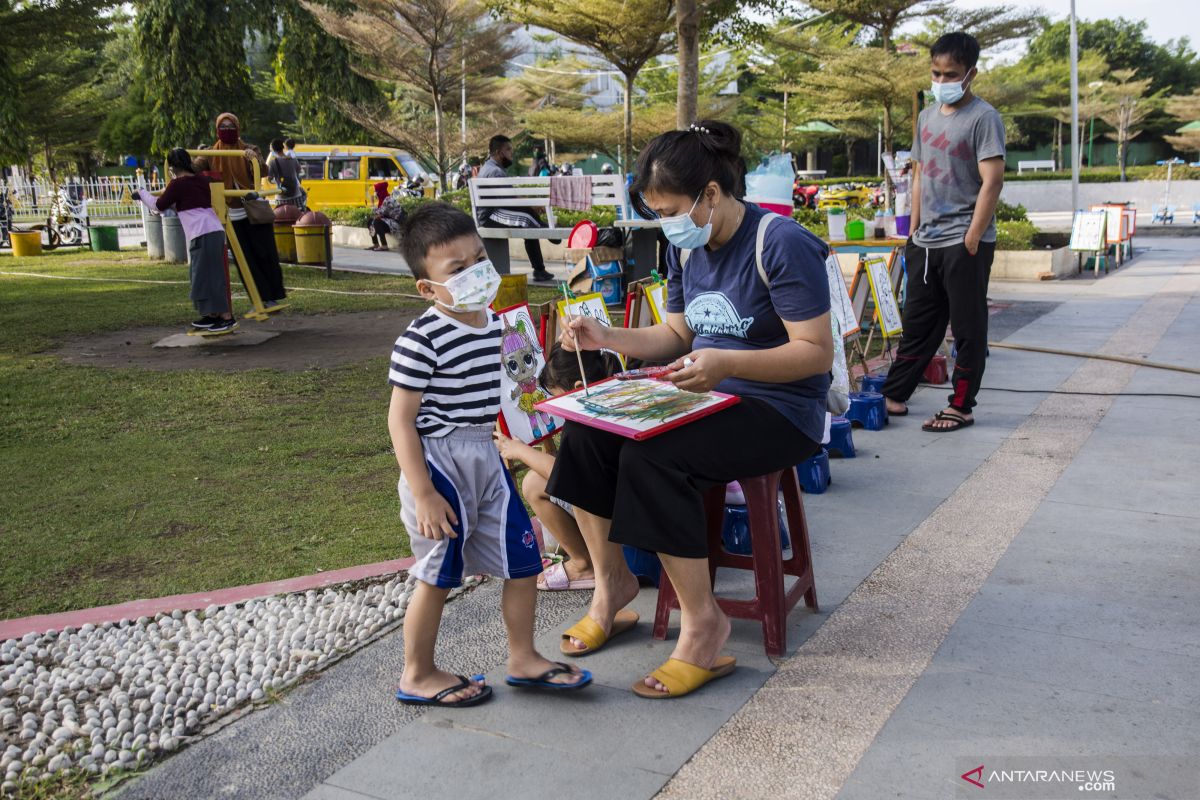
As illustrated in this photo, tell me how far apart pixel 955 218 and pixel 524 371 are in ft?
9.44

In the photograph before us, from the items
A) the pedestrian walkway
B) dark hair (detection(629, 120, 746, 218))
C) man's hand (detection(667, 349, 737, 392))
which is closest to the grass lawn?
the pedestrian walkway

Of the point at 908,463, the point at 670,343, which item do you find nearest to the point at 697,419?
the point at 670,343

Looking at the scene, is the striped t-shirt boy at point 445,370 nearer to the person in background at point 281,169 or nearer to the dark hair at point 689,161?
the dark hair at point 689,161

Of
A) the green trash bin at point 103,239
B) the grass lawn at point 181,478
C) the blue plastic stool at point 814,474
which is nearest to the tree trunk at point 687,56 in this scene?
the grass lawn at point 181,478

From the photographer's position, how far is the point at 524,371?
469 centimetres

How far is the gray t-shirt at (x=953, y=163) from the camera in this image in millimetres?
5887

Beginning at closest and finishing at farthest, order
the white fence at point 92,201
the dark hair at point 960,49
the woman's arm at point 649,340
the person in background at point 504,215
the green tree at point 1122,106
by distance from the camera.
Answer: the woman's arm at point 649,340 → the dark hair at point 960,49 → the person in background at point 504,215 → the white fence at point 92,201 → the green tree at point 1122,106

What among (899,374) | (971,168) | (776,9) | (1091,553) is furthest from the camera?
(776,9)

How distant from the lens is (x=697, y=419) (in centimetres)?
316

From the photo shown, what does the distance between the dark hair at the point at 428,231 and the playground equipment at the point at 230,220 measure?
7.01 m

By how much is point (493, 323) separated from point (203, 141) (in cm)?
2651

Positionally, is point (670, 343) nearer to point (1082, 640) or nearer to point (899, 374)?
point (1082, 640)

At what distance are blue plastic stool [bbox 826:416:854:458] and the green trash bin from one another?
62.5 ft

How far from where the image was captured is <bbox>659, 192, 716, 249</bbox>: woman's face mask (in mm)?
3258
